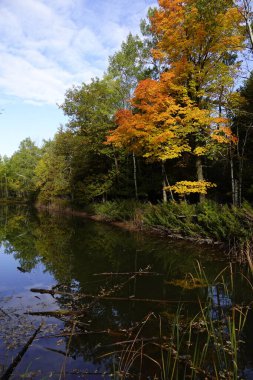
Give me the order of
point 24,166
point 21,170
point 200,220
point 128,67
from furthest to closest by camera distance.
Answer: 1. point 24,166
2. point 21,170
3. point 128,67
4. point 200,220

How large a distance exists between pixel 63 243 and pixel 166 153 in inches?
268

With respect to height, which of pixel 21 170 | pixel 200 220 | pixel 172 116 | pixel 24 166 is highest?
pixel 24 166

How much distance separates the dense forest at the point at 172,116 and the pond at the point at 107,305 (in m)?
5.22

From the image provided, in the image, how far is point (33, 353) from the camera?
5332mm

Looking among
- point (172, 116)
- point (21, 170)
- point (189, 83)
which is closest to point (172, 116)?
point (172, 116)

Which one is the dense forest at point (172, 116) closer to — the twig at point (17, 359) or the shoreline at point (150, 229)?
the shoreline at point (150, 229)

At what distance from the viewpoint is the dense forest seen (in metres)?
15.3

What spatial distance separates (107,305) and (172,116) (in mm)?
12198

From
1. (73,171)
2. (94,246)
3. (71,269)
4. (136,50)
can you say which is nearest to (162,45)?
(136,50)

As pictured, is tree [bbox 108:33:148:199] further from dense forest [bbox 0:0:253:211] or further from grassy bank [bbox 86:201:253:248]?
grassy bank [bbox 86:201:253:248]

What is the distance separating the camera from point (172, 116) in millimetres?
17500

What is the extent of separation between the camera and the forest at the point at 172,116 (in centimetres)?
1527

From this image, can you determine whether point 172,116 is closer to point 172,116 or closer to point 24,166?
point 172,116

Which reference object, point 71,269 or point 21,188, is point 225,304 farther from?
point 21,188
